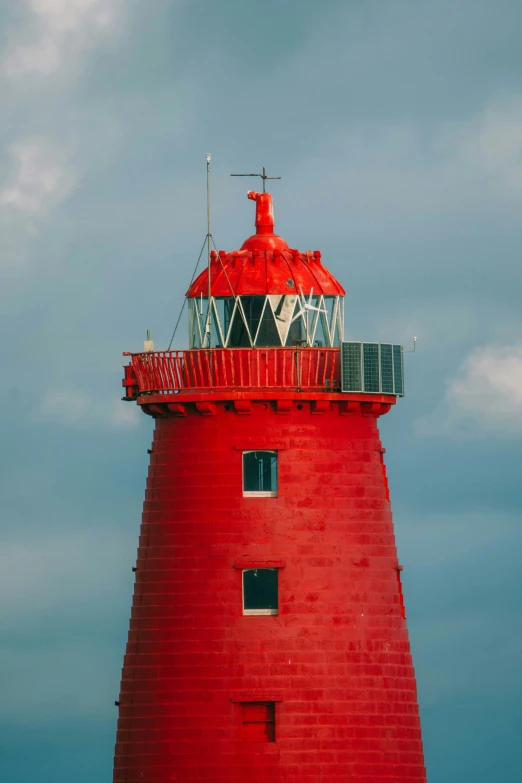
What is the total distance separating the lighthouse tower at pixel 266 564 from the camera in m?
63.3

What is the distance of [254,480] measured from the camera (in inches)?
2537

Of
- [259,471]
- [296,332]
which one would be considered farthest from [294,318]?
[259,471]

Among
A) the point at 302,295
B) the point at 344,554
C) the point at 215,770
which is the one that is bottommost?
the point at 215,770

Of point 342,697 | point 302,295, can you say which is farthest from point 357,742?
point 302,295

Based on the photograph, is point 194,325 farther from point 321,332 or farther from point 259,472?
point 259,472

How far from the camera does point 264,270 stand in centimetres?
6538

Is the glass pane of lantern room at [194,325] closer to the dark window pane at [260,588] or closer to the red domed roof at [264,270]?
the red domed roof at [264,270]

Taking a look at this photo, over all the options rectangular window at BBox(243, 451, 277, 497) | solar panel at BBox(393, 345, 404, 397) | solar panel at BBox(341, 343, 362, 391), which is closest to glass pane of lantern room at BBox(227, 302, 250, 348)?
solar panel at BBox(341, 343, 362, 391)

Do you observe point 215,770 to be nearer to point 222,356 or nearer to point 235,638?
point 235,638

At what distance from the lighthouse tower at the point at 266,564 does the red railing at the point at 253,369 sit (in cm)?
3

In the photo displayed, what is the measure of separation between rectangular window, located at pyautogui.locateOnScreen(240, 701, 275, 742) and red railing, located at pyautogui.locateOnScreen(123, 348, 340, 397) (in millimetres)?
7465

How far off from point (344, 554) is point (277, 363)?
4800 millimetres

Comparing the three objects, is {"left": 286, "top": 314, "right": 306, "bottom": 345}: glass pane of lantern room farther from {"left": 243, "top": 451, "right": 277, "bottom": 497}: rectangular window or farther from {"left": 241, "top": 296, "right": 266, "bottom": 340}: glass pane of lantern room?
{"left": 243, "top": 451, "right": 277, "bottom": 497}: rectangular window

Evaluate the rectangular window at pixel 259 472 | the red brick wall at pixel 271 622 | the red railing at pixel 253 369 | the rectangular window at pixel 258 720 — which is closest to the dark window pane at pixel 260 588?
the red brick wall at pixel 271 622
